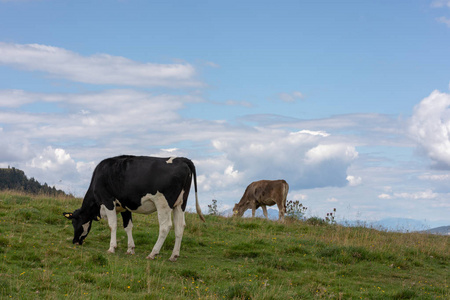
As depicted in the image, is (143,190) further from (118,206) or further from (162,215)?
(118,206)

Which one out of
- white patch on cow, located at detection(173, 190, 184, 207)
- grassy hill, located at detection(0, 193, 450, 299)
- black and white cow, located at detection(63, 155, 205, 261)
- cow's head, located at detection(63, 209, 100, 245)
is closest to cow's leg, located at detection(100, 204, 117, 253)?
black and white cow, located at detection(63, 155, 205, 261)

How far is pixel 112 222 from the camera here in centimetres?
1362

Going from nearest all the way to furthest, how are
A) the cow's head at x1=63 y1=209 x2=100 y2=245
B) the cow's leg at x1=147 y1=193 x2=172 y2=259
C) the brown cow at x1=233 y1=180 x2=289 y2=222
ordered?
the cow's leg at x1=147 y1=193 x2=172 y2=259, the cow's head at x1=63 y1=209 x2=100 y2=245, the brown cow at x1=233 y1=180 x2=289 y2=222

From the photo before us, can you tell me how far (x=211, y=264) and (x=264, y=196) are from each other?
15.8 metres

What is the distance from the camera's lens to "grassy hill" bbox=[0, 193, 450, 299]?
930 cm

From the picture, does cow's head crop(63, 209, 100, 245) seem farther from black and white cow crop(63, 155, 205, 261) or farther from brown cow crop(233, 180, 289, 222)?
brown cow crop(233, 180, 289, 222)

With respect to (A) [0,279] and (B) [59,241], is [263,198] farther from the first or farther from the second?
(A) [0,279]

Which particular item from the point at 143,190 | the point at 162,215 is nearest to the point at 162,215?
the point at 162,215

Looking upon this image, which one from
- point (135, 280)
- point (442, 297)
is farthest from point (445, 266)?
point (135, 280)

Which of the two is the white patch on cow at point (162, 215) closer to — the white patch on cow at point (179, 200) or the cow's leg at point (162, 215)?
the cow's leg at point (162, 215)

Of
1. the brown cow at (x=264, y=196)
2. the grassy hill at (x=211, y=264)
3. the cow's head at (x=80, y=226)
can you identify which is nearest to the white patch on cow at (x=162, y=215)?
the grassy hill at (x=211, y=264)

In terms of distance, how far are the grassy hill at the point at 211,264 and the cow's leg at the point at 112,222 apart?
0.25 metres

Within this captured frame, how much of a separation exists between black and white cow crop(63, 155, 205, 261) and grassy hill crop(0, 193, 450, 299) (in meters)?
0.59

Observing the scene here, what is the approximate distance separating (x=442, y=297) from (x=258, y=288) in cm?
457
